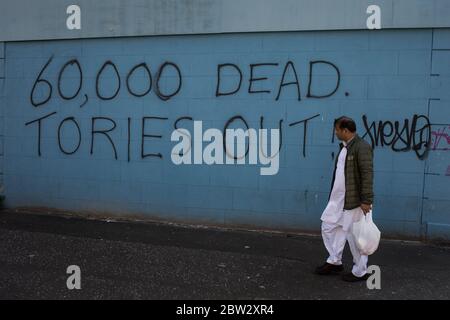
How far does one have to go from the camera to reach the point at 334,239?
494 centimetres

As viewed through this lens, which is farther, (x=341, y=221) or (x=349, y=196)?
(x=341, y=221)

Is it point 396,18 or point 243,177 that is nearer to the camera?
point 396,18

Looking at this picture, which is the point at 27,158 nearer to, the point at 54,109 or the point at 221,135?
the point at 54,109

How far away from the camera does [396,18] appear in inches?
240

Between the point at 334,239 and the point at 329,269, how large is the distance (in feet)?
1.02

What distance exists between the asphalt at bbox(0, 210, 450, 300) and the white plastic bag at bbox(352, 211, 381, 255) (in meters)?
0.37

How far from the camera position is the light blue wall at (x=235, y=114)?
6164 millimetres

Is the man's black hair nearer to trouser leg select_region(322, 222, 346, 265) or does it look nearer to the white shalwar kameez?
the white shalwar kameez

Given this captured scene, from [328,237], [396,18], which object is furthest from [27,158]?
[396,18]

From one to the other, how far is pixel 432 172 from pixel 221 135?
8.62 ft
